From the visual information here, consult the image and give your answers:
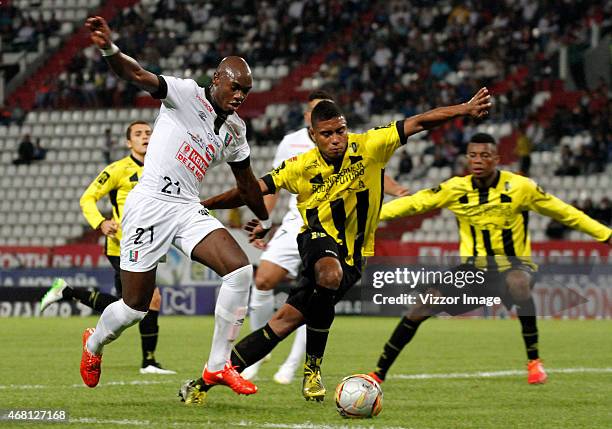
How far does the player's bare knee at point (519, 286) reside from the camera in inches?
404

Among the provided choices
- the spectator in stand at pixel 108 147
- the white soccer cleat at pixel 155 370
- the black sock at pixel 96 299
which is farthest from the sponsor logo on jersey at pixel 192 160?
the spectator in stand at pixel 108 147

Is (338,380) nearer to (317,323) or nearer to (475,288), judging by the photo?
(475,288)

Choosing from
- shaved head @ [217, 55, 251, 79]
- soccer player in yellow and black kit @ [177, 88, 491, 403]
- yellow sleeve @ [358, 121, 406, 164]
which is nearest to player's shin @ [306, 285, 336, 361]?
soccer player in yellow and black kit @ [177, 88, 491, 403]

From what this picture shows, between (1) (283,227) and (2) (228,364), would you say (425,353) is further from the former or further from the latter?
(2) (228,364)

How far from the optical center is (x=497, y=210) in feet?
34.4

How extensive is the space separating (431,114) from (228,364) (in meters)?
2.11

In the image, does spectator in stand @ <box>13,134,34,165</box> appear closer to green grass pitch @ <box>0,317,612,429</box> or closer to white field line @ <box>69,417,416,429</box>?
green grass pitch @ <box>0,317,612,429</box>

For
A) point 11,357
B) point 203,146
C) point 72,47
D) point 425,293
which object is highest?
point 72,47

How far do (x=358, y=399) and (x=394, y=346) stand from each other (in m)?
2.55

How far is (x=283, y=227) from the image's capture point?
432 inches

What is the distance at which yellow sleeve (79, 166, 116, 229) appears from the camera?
1162 cm

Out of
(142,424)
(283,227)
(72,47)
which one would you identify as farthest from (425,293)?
(72,47)

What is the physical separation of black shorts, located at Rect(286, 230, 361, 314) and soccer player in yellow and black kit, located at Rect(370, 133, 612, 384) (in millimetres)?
1757

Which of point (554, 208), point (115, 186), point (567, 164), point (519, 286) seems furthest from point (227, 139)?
point (567, 164)
